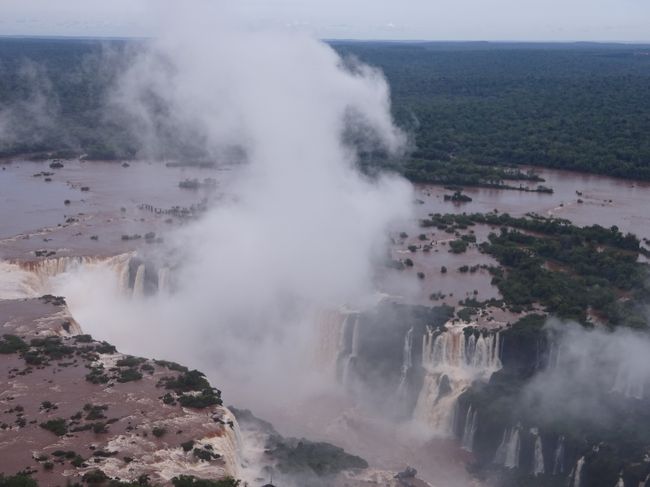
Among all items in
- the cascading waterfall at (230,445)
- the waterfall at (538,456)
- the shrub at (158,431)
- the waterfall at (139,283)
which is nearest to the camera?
the cascading waterfall at (230,445)

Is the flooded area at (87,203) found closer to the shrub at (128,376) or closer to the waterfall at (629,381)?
the shrub at (128,376)

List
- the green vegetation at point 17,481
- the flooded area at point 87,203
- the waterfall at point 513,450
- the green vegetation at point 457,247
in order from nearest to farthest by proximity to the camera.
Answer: the green vegetation at point 17,481 < the waterfall at point 513,450 < the flooded area at point 87,203 < the green vegetation at point 457,247

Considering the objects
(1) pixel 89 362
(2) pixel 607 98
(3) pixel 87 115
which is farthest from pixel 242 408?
(2) pixel 607 98

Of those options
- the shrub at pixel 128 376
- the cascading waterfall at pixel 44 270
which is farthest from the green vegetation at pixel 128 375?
the cascading waterfall at pixel 44 270

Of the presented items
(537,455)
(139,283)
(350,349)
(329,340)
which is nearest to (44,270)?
(139,283)

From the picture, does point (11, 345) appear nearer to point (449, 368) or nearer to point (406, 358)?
point (406, 358)

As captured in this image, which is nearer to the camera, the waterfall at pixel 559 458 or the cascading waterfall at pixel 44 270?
the waterfall at pixel 559 458

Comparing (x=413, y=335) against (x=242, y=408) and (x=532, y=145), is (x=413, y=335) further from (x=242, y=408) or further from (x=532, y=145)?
(x=532, y=145)
